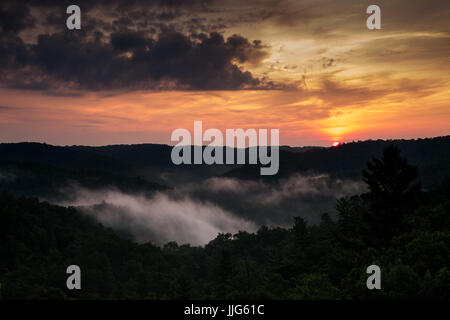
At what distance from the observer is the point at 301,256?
6894 cm

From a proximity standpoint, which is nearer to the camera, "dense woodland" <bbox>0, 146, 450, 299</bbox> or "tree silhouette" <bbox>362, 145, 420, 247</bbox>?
"dense woodland" <bbox>0, 146, 450, 299</bbox>

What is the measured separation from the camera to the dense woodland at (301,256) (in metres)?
35.7

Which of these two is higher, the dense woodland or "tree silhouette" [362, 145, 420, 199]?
"tree silhouette" [362, 145, 420, 199]

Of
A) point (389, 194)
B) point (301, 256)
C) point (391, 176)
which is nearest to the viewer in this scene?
point (389, 194)

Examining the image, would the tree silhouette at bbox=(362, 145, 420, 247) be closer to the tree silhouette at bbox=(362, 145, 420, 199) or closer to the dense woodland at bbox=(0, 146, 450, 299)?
the tree silhouette at bbox=(362, 145, 420, 199)

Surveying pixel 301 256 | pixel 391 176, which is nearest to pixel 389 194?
pixel 391 176

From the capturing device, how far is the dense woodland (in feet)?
117

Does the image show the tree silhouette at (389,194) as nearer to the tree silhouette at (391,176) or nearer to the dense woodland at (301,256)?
the tree silhouette at (391,176)

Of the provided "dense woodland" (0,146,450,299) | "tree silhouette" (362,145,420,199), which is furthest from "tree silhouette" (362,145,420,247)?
"dense woodland" (0,146,450,299)

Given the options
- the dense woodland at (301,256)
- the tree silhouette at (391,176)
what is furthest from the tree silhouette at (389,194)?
the dense woodland at (301,256)

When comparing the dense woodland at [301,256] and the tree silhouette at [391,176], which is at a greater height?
the tree silhouette at [391,176]

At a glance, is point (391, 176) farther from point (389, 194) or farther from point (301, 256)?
point (301, 256)

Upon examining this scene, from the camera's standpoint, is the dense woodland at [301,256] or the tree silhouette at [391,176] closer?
the dense woodland at [301,256]
